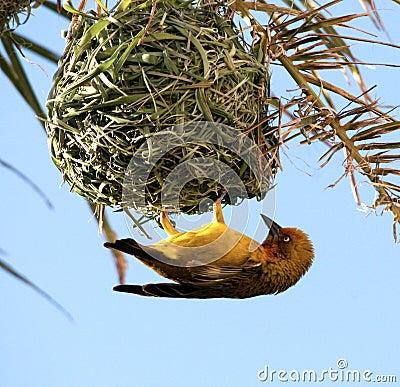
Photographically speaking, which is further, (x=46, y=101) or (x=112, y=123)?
(x=46, y=101)

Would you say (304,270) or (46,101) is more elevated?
(46,101)

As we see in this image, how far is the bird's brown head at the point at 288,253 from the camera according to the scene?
2.21 metres

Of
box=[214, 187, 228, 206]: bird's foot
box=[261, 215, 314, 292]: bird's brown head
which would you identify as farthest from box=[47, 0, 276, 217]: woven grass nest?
box=[261, 215, 314, 292]: bird's brown head

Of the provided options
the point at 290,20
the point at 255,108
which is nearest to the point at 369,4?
the point at 290,20

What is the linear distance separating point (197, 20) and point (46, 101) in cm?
36

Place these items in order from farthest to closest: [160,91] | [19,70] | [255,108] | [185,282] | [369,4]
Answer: [19,70] → [369,4] → [185,282] → [255,108] → [160,91]

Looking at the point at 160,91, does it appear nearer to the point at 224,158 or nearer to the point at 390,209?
the point at 224,158

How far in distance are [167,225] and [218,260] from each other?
0.46ft

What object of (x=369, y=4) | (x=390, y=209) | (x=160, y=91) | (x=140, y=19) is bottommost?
(x=390, y=209)

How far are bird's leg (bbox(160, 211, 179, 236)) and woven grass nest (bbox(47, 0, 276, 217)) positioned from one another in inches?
6.2

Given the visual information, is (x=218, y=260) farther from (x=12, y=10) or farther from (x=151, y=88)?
(x=12, y=10)

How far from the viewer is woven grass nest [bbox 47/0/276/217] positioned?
5.88ft

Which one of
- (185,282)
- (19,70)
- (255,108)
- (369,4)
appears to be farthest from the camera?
(19,70)

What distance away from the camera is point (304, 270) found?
2270mm
